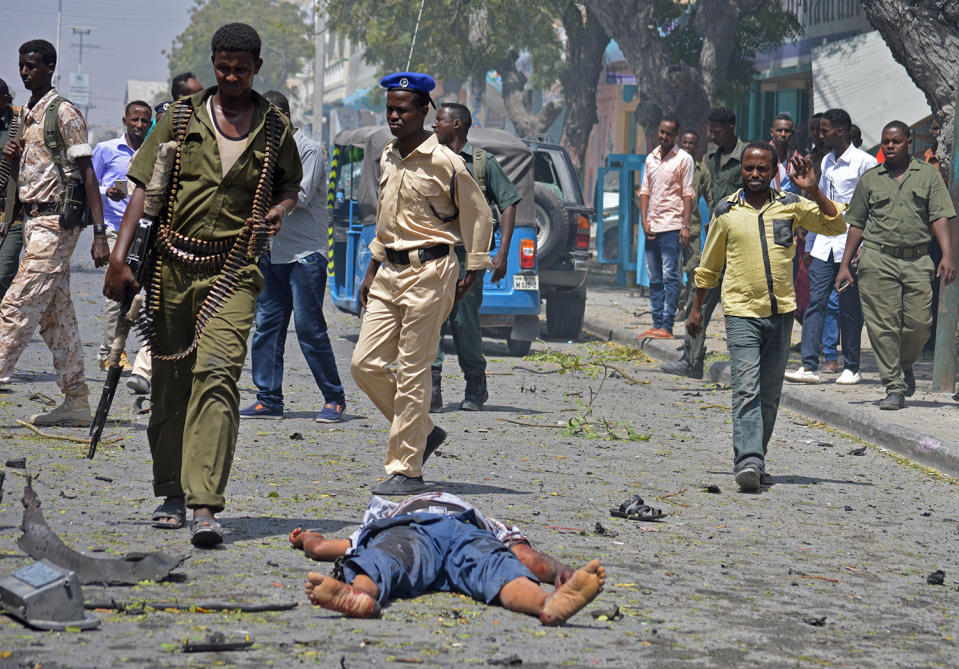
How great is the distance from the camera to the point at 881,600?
519 centimetres

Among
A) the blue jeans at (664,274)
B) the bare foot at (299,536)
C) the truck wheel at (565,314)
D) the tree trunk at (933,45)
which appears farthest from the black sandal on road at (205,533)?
the truck wheel at (565,314)

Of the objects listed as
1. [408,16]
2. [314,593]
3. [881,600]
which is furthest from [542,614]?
[408,16]

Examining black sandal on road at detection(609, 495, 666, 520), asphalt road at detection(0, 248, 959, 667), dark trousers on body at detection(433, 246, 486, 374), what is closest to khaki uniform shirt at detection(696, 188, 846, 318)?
asphalt road at detection(0, 248, 959, 667)

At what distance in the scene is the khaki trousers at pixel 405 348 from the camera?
6.73 m

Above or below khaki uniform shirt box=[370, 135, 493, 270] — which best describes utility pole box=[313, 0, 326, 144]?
above

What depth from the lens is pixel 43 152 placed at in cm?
855

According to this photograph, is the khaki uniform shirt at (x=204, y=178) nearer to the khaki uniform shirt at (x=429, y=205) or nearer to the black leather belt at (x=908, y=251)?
the khaki uniform shirt at (x=429, y=205)

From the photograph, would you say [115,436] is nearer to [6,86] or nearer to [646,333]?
[6,86]

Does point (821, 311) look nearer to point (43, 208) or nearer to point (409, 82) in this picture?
point (409, 82)

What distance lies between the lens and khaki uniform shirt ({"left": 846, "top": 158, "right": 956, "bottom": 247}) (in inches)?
401

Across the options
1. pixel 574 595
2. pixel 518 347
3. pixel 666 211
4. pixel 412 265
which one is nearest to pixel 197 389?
pixel 412 265

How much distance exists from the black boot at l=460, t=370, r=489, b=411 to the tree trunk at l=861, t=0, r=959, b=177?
4621 mm

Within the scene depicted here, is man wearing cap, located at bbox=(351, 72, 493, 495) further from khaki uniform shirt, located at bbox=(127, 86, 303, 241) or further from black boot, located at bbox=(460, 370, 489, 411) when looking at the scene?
black boot, located at bbox=(460, 370, 489, 411)

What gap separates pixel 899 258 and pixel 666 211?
15.6ft
